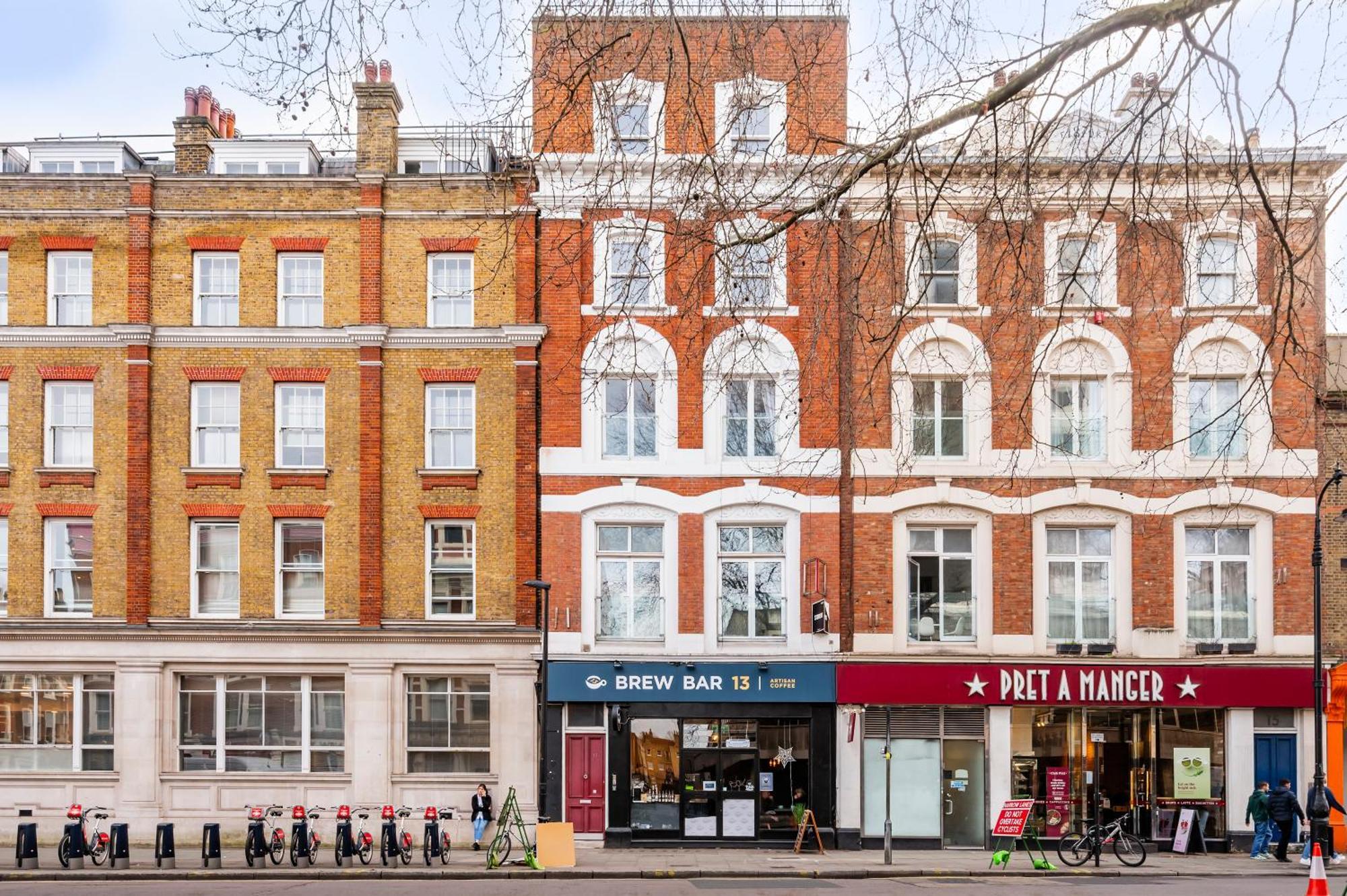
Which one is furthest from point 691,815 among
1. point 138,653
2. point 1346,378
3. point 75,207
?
point 75,207

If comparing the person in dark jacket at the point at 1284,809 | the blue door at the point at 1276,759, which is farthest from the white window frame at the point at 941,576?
the person in dark jacket at the point at 1284,809

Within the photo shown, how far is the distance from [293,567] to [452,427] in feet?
13.5

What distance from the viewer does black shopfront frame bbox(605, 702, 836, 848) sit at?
25.4 metres

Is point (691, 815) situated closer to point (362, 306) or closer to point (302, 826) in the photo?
point (302, 826)

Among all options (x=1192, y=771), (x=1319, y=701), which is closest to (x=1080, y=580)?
(x=1192, y=771)

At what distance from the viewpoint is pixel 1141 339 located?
81.9ft

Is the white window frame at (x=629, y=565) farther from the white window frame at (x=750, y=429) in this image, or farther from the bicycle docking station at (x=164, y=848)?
the bicycle docking station at (x=164, y=848)

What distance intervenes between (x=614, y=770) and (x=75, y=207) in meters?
15.2

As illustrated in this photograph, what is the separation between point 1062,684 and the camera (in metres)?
25.4

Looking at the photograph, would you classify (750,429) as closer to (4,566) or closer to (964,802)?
(964,802)

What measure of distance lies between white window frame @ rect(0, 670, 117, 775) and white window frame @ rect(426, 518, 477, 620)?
6.19 metres

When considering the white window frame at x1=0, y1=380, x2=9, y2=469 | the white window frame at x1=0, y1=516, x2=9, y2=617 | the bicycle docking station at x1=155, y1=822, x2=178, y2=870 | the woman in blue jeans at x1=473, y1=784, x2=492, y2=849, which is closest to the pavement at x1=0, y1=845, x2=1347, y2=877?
the bicycle docking station at x1=155, y1=822, x2=178, y2=870

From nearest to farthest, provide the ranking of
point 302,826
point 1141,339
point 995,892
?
point 995,892 < point 302,826 < point 1141,339

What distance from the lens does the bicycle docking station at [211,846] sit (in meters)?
22.6
